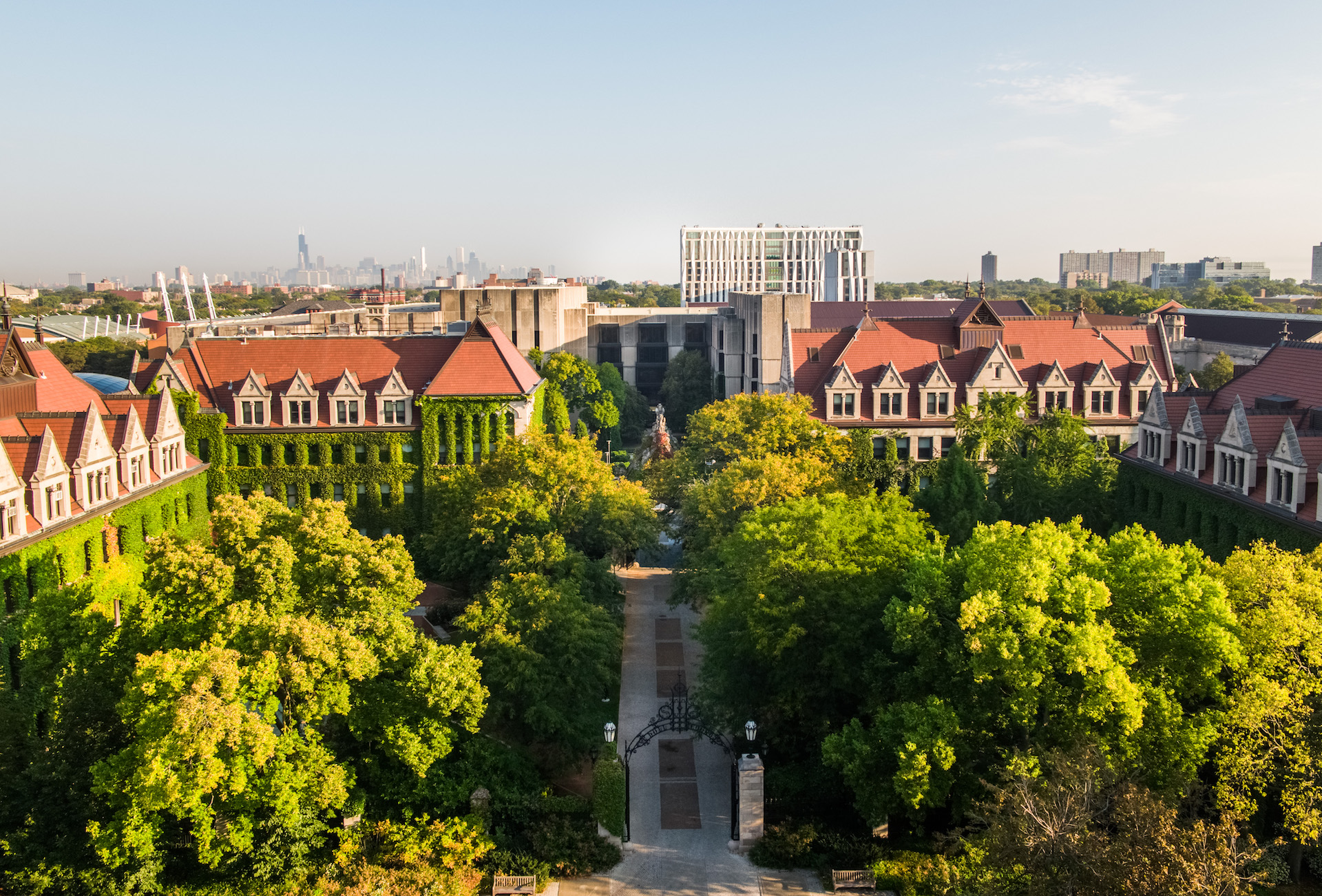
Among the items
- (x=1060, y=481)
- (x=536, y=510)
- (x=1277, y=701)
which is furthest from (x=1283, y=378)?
(x=536, y=510)

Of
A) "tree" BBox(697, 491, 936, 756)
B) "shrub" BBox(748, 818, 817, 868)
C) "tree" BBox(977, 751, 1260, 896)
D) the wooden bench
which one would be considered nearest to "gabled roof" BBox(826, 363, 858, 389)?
"tree" BBox(697, 491, 936, 756)

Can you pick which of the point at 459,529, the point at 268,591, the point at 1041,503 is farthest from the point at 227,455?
the point at 1041,503

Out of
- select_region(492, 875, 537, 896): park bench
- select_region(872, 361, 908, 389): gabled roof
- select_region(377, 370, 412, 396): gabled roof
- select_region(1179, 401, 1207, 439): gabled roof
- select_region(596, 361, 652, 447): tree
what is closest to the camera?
select_region(492, 875, 537, 896): park bench

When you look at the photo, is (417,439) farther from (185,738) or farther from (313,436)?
(185,738)

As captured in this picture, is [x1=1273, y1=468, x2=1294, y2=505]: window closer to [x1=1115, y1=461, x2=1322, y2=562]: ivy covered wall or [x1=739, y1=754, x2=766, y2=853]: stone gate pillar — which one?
[x1=1115, y1=461, x2=1322, y2=562]: ivy covered wall

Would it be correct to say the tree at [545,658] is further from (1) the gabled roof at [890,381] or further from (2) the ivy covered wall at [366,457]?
(1) the gabled roof at [890,381]

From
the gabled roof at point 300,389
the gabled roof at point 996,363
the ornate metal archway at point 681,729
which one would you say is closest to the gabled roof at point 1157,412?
the gabled roof at point 996,363

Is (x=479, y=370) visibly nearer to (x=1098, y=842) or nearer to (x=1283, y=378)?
(x=1283, y=378)
